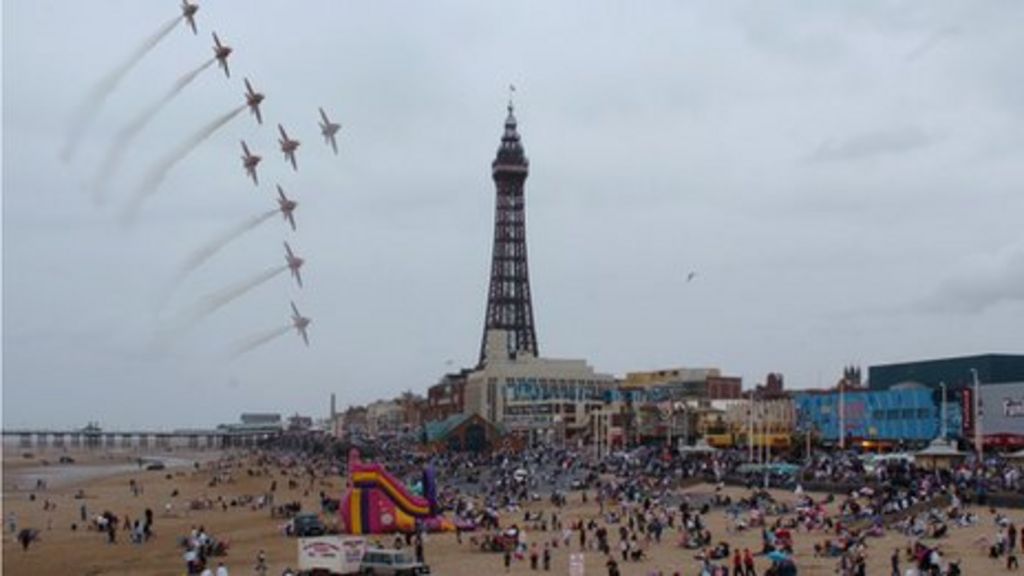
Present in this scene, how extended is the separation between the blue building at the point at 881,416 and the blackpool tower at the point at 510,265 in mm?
63613

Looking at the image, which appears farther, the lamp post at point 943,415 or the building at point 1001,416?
the lamp post at point 943,415

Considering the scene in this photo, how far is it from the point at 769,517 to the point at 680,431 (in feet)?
156

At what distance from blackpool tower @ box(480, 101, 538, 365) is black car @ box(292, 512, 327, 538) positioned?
96.7 metres

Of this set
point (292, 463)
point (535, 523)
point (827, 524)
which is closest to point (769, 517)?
point (827, 524)

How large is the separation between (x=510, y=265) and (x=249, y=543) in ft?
356

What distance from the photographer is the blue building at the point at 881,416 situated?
2736 inches

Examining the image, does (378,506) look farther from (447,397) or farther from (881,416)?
→ (447,397)

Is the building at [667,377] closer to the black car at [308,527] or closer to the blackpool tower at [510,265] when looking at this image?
the blackpool tower at [510,265]

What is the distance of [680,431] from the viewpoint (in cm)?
9006

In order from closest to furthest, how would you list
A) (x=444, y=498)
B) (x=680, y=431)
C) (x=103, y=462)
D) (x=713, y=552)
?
(x=713, y=552) → (x=444, y=498) → (x=680, y=431) → (x=103, y=462)

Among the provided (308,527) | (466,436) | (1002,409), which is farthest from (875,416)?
(308,527)

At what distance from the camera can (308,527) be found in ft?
138

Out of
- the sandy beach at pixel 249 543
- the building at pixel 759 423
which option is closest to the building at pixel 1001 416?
the building at pixel 759 423

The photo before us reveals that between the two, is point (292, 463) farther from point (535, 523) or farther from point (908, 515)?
point (908, 515)
